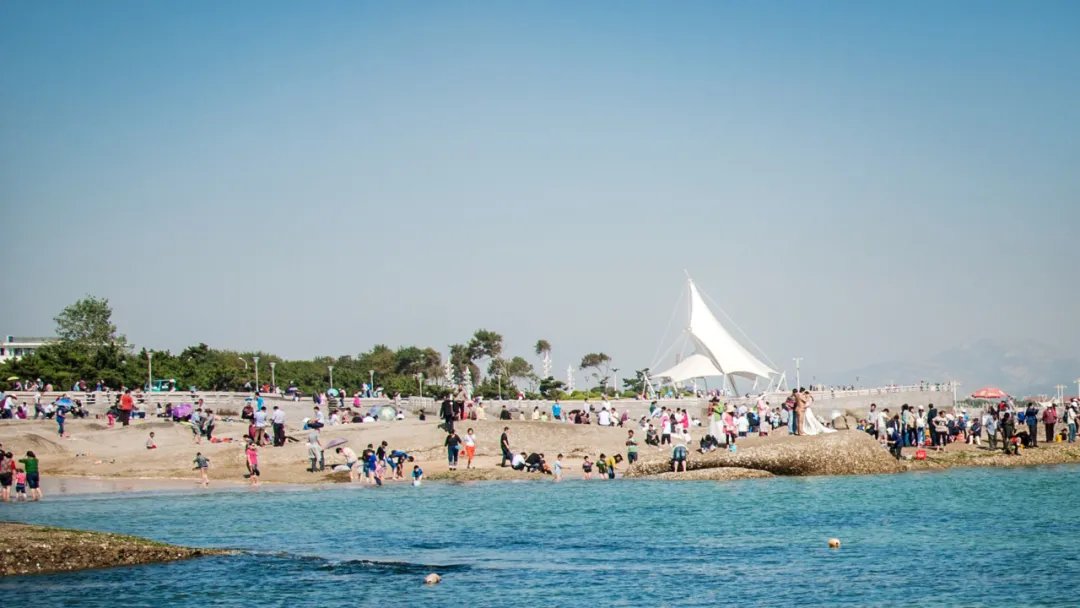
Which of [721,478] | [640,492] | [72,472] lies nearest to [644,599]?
[640,492]

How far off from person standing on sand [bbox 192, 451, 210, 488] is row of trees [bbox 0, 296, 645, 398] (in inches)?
1649

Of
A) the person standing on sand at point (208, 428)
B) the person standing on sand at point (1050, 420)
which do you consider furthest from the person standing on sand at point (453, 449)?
the person standing on sand at point (1050, 420)

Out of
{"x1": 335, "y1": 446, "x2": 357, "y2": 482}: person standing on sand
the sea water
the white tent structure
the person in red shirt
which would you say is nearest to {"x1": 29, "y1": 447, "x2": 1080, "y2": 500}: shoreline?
{"x1": 335, "y1": 446, "x2": 357, "y2": 482}: person standing on sand

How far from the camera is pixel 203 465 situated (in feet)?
140

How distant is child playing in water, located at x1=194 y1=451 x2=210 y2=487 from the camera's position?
41500 mm

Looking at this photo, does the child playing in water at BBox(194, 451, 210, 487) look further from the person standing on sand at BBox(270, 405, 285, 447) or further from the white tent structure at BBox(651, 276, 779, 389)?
the white tent structure at BBox(651, 276, 779, 389)

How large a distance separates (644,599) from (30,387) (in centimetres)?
6183

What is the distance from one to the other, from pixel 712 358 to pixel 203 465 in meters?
67.0

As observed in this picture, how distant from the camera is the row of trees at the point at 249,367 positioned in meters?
86.0

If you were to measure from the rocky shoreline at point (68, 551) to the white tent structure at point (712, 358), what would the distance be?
80.5m

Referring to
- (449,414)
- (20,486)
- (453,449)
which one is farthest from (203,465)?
(449,414)

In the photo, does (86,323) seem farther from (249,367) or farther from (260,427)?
(260,427)

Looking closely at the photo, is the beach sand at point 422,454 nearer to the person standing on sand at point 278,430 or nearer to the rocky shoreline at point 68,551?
the person standing on sand at point 278,430

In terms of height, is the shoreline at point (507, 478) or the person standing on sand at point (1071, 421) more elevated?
the person standing on sand at point (1071, 421)
